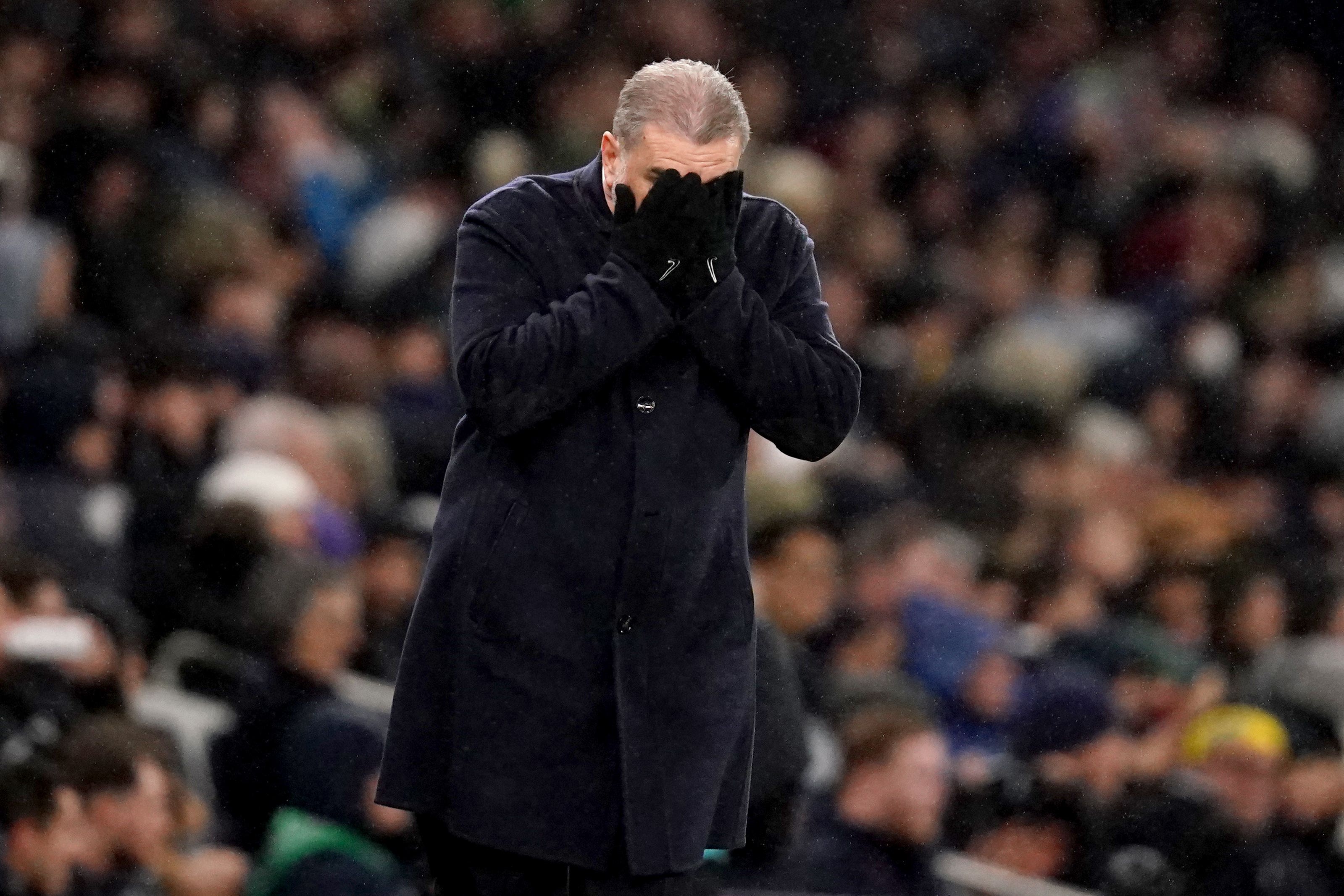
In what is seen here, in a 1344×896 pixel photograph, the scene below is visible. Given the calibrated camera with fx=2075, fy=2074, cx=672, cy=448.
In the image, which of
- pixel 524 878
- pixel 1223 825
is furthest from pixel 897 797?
pixel 524 878

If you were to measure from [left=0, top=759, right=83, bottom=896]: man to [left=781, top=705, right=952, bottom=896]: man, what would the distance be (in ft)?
4.00

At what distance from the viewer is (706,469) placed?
1.97 meters

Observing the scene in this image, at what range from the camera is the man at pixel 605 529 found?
1879mm

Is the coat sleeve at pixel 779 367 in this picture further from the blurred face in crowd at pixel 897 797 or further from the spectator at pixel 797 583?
the spectator at pixel 797 583

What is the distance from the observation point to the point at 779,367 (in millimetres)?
1926

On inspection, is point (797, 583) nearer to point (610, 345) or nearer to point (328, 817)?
point (328, 817)

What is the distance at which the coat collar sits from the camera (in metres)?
1.99

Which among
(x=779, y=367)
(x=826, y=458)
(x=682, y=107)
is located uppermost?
(x=826, y=458)

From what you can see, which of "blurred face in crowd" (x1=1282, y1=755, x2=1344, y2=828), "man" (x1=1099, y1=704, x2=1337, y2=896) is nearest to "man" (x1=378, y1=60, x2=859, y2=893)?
"man" (x1=1099, y1=704, x2=1337, y2=896)

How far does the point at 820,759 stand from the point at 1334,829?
132cm

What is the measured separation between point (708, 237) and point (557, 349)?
0.17 metres

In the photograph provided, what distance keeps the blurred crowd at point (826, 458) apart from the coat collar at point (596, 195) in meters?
0.71

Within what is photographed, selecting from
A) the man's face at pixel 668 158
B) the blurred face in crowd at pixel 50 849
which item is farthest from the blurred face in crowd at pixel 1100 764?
the man's face at pixel 668 158

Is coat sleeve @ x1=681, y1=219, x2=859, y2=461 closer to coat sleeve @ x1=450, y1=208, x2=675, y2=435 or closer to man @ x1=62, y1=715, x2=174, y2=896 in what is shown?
coat sleeve @ x1=450, y1=208, x2=675, y2=435
